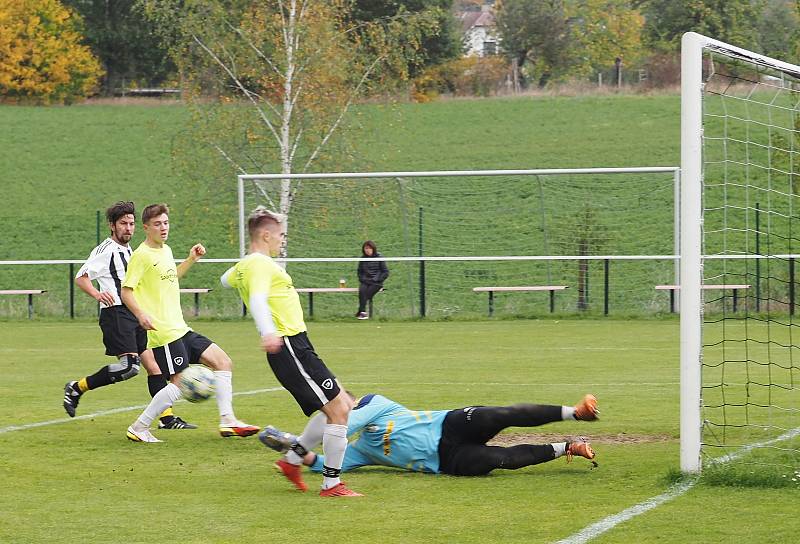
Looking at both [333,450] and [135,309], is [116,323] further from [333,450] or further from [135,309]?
[333,450]

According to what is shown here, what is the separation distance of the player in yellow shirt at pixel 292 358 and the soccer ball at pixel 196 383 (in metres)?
2.07

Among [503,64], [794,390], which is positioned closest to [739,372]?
[794,390]

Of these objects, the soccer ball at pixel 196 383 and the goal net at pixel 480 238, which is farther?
the goal net at pixel 480 238

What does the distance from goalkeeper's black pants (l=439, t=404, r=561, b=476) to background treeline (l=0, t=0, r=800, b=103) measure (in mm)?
44286

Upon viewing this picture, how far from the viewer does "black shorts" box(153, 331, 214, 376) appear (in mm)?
10055

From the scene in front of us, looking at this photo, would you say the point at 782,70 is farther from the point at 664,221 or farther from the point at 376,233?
the point at 664,221

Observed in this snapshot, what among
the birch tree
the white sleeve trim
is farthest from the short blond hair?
the birch tree

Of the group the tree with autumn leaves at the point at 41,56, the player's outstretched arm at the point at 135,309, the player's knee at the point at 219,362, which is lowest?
the player's knee at the point at 219,362

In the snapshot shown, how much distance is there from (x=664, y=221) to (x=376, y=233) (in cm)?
690

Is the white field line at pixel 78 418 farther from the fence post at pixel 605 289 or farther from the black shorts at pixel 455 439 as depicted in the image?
the fence post at pixel 605 289

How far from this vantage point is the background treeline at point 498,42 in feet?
195

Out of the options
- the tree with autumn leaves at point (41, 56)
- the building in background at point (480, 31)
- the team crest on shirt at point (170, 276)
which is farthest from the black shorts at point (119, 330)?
the building in background at point (480, 31)

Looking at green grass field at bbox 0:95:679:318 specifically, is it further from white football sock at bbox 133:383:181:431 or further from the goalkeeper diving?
the goalkeeper diving

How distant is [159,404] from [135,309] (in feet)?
2.49
